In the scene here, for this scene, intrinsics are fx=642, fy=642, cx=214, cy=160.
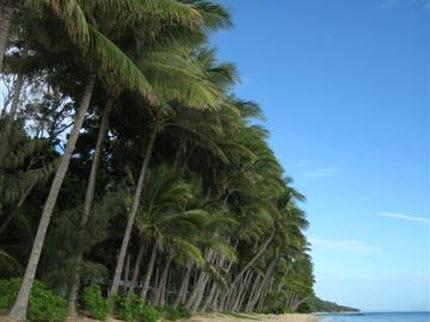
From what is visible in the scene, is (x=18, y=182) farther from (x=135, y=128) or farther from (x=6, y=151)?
(x=135, y=128)

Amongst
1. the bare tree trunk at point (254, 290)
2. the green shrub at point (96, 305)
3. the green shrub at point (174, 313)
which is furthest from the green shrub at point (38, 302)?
the bare tree trunk at point (254, 290)

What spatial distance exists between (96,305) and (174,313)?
8154mm

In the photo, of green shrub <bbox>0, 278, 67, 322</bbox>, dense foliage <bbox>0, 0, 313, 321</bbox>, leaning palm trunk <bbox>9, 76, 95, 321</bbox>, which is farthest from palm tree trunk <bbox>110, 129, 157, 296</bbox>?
leaning palm trunk <bbox>9, 76, 95, 321</bbox>

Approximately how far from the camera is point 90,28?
1483cm

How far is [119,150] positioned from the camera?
89.5 feet

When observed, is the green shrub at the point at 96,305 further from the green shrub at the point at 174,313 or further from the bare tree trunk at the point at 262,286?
the bare tree trunk at the point at 262,286

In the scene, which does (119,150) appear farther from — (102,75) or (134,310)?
(102,75)

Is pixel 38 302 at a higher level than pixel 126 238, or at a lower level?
lower

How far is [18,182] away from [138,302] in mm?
6507

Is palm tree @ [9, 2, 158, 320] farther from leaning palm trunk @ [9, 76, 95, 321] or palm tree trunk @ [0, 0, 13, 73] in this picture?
palm tree trunk @ [0, 0, 13, 73]

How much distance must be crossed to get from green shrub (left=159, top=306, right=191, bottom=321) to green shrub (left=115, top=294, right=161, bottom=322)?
153 inches

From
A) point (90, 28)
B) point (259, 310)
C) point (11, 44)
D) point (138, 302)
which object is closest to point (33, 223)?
point (138, 302)

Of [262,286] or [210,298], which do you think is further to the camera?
[262,286]

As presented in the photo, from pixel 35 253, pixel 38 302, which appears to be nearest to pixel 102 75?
pixel 35 253
